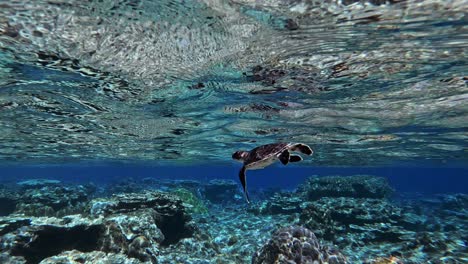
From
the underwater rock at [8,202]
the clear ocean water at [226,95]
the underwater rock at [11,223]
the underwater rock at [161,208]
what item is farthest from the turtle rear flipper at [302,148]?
the underwater rock at [8,202]

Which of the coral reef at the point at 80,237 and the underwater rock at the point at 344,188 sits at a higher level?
the coral reef at the point at 80,237

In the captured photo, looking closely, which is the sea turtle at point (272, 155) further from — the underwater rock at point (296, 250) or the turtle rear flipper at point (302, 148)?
the underwater rock at point (296, 250)

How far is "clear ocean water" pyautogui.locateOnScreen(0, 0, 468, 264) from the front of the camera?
7336 millimetres

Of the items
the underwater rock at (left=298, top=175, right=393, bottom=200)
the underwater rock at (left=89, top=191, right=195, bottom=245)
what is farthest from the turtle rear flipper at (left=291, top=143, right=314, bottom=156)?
the underwater rock at (left=298, top=175, right=393, bottom=200)

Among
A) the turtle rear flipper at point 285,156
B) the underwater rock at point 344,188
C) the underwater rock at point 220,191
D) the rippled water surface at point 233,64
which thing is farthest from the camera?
the underwater rock at point 220,191

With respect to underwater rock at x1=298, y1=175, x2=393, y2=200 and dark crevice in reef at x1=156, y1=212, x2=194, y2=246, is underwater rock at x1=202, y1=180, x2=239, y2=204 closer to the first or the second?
underwater rock at x1=298, y1=175, x2=393, y2=200

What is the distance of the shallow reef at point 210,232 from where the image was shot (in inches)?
392

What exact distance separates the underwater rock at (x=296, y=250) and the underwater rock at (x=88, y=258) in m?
4.71

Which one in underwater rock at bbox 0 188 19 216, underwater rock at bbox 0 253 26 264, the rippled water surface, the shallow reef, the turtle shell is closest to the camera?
the turtle shell

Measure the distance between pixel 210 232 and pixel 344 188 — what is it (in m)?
14.8

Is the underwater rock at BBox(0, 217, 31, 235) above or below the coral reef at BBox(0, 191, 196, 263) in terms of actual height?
above

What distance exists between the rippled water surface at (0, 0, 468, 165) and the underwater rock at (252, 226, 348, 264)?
591 centimetres

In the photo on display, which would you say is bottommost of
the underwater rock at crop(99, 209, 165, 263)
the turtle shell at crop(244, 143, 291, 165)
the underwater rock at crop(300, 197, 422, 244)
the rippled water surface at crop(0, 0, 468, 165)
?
the underwater rock at crop(300, 197, 422, 244)

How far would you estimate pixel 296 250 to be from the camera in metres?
9.09
